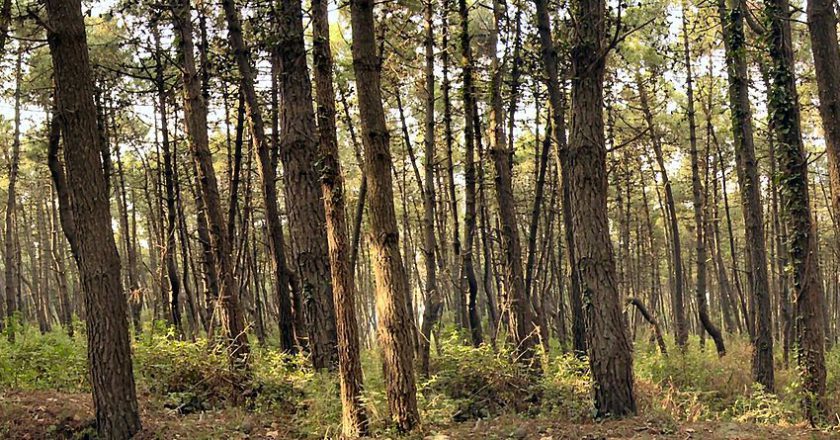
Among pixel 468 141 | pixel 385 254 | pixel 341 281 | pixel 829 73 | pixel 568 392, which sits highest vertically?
pixel 468 141

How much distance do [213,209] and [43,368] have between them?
365 cm

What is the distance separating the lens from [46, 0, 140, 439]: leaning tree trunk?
6.65 metres

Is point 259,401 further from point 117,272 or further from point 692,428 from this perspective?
point 692,428

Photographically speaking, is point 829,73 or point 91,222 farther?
point 829,73

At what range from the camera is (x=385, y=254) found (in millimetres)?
6578

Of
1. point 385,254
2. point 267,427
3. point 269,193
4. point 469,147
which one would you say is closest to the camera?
point 385,254

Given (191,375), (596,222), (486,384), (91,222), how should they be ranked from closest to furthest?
1. (91,222)
2. (596,222)
3. (486,384)
4. (191,375)

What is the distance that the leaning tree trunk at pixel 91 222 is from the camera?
6.65m

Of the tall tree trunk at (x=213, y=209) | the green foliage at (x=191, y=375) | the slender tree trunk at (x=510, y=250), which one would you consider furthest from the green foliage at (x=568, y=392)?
A: the tall tree trunk at (x=213, y=209)

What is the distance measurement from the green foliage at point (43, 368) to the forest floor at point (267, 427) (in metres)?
0.90

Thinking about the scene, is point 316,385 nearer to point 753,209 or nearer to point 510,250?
point 510,250

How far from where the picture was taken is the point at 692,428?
712 cm

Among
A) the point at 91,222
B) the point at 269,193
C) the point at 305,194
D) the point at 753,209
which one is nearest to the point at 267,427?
the point at 91,222

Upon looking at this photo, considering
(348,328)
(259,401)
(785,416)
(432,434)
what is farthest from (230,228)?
(785,416)
